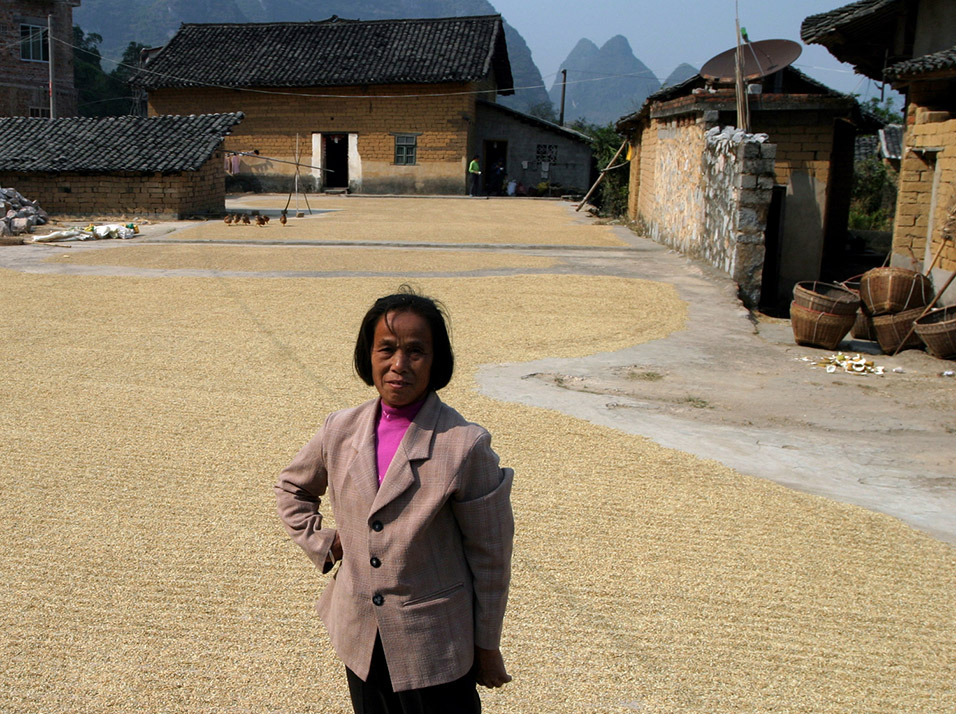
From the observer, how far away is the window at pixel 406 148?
3259cm

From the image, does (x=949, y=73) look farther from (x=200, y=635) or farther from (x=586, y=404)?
(x=200, y=635)

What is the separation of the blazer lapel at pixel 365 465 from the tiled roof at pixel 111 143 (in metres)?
18.9

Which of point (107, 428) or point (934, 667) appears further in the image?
point (107, 428)

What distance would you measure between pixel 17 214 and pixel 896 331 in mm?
16009

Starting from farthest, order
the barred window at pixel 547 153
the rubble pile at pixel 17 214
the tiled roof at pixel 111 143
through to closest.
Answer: the barred window at pixel 547 153 < the tiled roof at pixel 111 143 < the rubble pile at pixel 17 214

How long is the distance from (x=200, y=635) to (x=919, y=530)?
320 centimetres

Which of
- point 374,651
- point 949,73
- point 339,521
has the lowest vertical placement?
point 374,651

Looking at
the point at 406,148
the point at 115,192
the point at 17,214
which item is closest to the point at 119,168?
the point at 115,192

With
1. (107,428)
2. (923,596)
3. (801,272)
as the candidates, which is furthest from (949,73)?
(107,428)

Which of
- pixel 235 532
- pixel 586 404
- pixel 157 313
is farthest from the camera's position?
pixel 157 313

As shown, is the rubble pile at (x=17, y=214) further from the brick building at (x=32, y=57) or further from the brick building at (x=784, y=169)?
the brick building at (x=32, y=57)

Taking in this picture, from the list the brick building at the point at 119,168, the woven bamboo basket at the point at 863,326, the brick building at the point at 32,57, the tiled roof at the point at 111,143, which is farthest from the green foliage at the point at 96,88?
the woven bamboo basket at the point at 863,326

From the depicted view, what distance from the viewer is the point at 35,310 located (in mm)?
9180

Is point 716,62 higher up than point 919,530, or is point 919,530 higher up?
point 716,62
